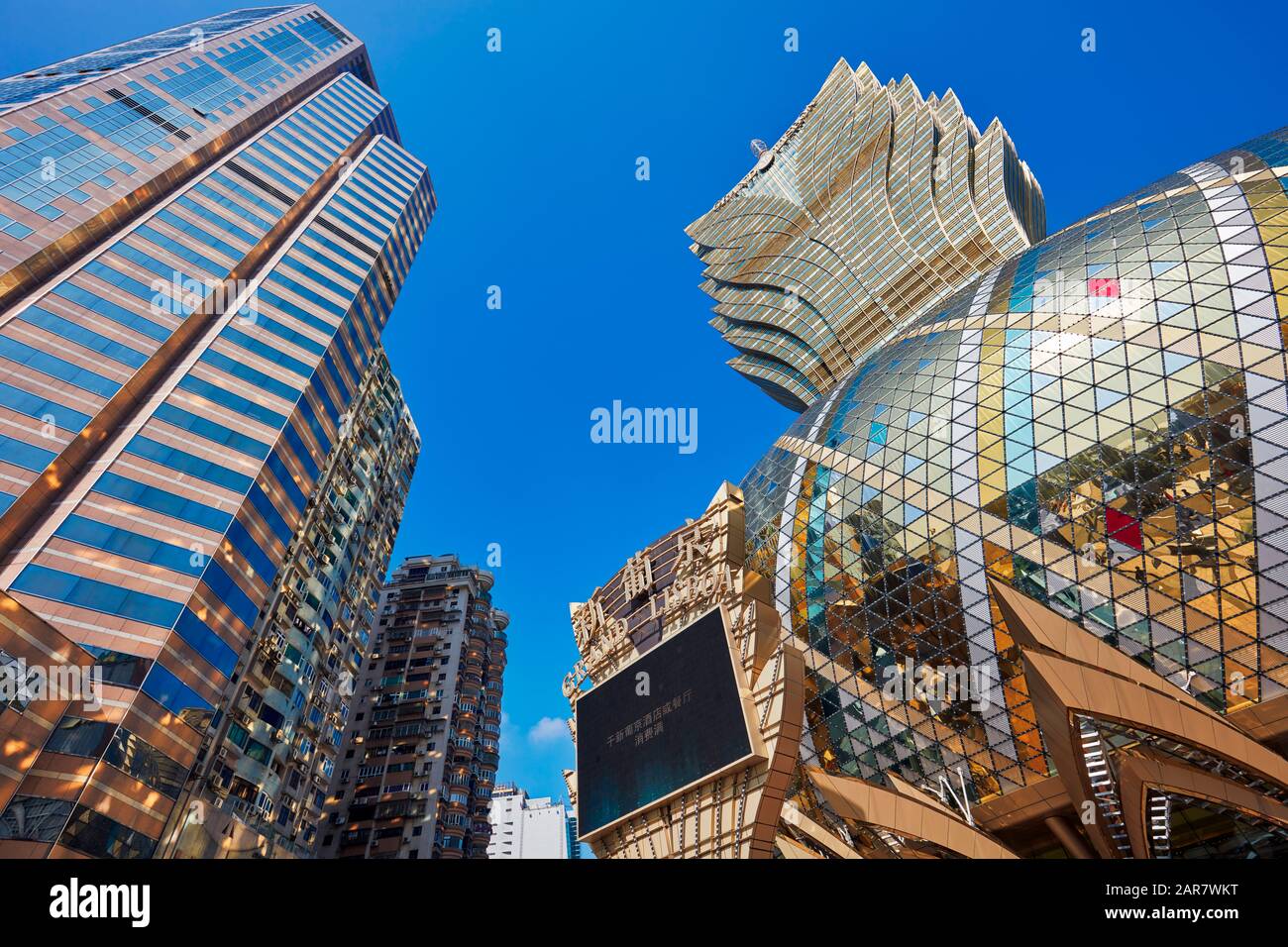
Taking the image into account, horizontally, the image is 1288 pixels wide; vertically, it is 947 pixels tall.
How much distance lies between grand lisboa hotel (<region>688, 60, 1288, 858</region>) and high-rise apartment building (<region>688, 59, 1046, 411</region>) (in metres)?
27.1

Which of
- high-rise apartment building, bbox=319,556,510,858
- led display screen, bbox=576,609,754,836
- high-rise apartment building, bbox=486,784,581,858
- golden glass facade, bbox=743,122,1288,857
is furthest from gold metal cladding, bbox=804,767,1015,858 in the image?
high-rise apartment building, bbox=486,784,581,858

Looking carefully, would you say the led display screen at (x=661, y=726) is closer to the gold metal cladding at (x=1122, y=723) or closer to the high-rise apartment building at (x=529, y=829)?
the gold metal cladding at (x=1122, y=723)

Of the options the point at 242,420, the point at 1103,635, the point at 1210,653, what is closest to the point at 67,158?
the point at 242,420

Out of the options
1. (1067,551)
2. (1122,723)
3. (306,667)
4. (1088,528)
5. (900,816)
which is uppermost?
(306,667)

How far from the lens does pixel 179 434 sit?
32.2 metres

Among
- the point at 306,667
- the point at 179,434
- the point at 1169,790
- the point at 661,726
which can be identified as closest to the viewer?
the point at 661,726

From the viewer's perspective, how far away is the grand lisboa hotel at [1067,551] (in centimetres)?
2339

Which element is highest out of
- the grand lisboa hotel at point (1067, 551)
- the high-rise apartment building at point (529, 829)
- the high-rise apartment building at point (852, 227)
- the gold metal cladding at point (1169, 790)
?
the high-rise apartment building at point (852, 227)

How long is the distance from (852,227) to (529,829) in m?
115

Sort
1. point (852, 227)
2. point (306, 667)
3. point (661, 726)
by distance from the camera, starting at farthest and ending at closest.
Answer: point (852, 227), point (306, 667), point (661, 726)

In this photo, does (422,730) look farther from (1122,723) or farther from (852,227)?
(852,227)

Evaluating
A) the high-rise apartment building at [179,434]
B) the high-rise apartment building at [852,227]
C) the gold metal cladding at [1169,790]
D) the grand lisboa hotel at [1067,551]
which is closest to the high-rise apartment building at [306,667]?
the high-rise apartment building at [179,434]

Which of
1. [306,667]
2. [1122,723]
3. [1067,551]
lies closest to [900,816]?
[1122,723]

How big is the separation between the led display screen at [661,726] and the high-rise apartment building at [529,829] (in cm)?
12268
